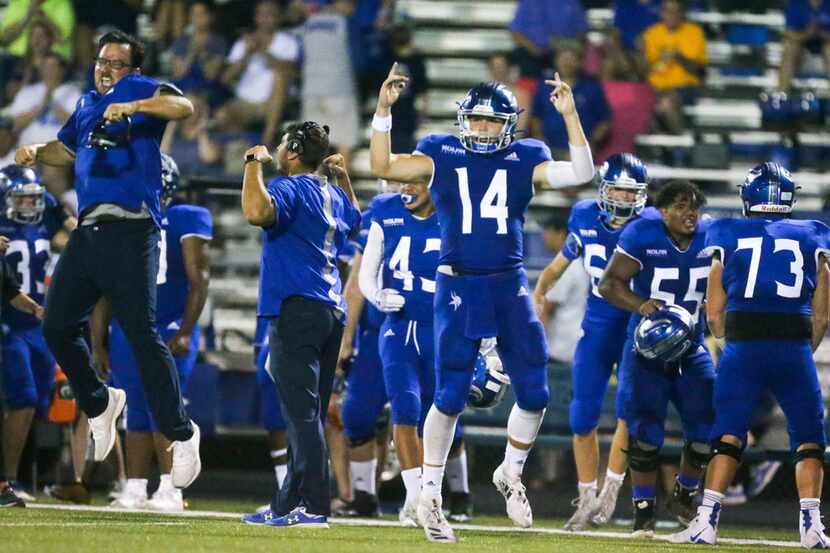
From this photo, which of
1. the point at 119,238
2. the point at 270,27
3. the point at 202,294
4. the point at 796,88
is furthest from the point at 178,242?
the point at 796,88

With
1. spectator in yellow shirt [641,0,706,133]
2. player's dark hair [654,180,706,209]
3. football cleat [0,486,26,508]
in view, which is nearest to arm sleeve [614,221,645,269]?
player's dark hair [654,180,706,209]

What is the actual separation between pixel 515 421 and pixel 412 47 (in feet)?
25.1

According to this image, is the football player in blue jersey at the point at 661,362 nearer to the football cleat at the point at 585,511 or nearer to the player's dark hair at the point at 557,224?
the football cleat at the point at 585,511

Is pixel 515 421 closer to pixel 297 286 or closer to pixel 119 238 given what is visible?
pixel 297 286

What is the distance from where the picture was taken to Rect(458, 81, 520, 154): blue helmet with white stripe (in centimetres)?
800

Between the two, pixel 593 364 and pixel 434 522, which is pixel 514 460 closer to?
pixel 434 522

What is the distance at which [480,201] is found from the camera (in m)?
7.95

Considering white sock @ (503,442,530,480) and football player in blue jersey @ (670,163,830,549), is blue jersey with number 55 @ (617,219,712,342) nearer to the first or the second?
football player in blue jersey @ (670,163,830,549)

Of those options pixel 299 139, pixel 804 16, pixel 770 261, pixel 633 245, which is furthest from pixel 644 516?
pixel 804 16

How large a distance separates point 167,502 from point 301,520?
173cm

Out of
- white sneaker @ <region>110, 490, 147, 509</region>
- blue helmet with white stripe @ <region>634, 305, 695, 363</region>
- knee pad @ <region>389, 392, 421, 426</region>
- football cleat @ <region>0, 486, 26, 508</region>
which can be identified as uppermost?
blue helmet with white stripe @ <region>634, 305, 695, 363</region>

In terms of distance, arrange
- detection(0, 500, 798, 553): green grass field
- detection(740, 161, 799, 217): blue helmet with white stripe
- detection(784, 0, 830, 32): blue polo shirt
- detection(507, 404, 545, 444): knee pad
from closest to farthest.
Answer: detection(0, 500, 798, 553): green grass field < detection(507, 404, 545, 444): knee pad < detection(740, 161, 799, 217): blue helmet with white stripe < detection(784, 0, 830, 32): blue polo shirt

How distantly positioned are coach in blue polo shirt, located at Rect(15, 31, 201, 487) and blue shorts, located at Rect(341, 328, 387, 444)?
1723 millimetres

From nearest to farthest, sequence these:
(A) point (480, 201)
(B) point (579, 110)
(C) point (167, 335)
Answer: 1. (A) point (480, 201)
2. (C) point (167, 335)
3. (B) point (579, 110)
